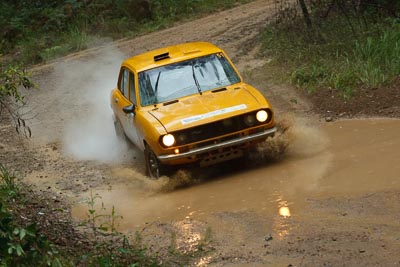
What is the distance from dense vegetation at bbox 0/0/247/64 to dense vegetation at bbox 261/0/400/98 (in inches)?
214

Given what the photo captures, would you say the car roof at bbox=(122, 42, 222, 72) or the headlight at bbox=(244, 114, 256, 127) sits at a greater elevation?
the car roof at bbox=(122, 42, 222, 72)

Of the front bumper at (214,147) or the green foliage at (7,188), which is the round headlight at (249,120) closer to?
the front bumper at (214,147)

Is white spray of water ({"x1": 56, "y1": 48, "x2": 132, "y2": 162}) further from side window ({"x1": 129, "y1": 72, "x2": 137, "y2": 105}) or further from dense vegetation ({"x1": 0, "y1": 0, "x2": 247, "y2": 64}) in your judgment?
dense vegetation ({"x1": 0, "y1": 0, "x2": 247, "y2": 64})

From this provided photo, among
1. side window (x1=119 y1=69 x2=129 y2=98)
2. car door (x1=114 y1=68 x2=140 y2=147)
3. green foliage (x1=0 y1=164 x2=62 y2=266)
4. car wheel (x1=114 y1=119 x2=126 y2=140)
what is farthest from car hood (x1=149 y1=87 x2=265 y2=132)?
green foliage (x1=0 y1=164 x2=62 y2=266)

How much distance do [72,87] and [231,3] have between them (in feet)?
23.5

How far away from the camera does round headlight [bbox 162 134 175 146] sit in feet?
31.1

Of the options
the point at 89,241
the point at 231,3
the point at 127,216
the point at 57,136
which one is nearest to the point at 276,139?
the point at 127,216

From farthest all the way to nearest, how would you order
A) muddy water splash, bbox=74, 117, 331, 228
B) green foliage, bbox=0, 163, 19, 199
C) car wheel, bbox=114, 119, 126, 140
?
car wheel, bbox=114, 119, 126, 140 < muddy water splash, bbox=74, 117, 331, 228 < green foliage, bbox=0, 163, 19, 199

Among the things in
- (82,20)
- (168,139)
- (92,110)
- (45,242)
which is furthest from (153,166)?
(82,20)

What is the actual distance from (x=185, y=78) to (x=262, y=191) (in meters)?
2.35

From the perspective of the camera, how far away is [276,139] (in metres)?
10.2

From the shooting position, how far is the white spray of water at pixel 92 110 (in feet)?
42.4

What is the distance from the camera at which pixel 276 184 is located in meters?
9.24

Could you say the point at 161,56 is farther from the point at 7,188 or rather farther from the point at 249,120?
the point at 7,188
